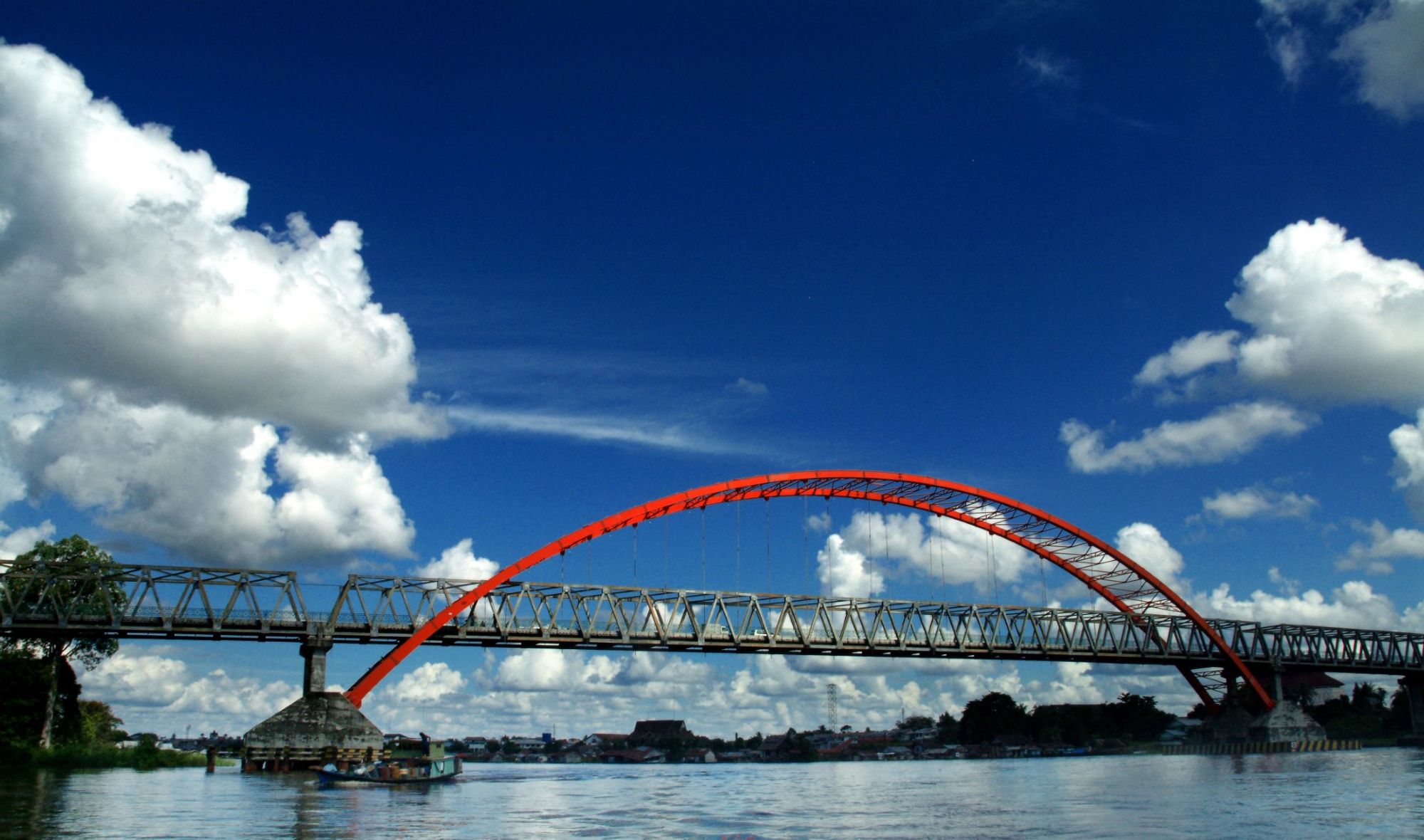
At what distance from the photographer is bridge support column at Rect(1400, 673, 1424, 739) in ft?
407

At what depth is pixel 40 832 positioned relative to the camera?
95.8ft

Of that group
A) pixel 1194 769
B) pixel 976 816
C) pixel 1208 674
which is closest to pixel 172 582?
pixel 976 816

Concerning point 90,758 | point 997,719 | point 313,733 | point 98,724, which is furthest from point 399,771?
point 997,719

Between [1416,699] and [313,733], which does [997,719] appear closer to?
[1416,699]

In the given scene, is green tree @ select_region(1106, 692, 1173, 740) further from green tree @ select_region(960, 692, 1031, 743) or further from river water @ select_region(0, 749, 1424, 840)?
river water @ select_region(0, 749, 1424, 840)

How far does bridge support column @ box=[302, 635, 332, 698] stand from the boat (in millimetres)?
5037

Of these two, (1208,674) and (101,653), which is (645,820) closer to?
(101,653)

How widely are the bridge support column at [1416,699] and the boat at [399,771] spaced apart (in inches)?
4511

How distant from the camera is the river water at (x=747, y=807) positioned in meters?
32.8

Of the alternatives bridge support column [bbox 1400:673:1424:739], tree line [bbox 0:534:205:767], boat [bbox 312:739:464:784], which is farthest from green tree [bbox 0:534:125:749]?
bridge support column [bbox 1400:673:1424:739]

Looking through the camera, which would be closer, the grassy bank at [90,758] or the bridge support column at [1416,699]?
the grassy bank at [90,758]

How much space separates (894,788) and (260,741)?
4079cm

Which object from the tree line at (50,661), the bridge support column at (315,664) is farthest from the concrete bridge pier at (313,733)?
the tree line at (50,661)

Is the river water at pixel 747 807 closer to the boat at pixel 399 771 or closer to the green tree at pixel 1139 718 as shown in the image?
the boat at pixel 399 771
